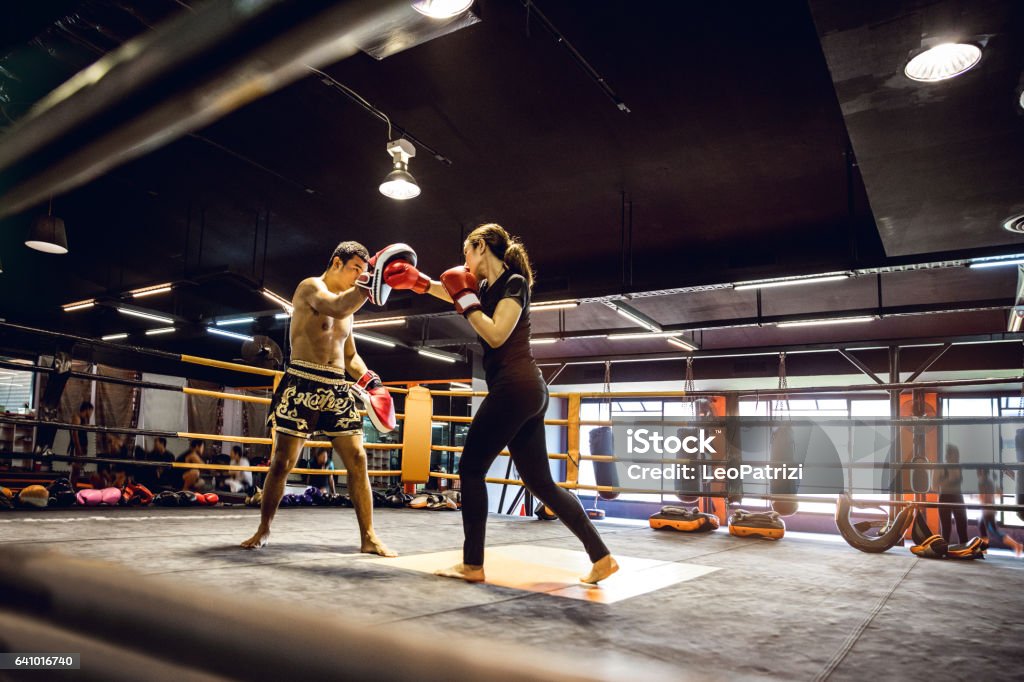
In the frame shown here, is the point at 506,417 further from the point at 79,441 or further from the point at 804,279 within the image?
the point at 79,441

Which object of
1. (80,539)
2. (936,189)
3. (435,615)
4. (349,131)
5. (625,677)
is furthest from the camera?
(349,131)

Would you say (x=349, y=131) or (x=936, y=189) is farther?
(x=349, y=131)

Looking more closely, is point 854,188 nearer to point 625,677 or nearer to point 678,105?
point 678,105

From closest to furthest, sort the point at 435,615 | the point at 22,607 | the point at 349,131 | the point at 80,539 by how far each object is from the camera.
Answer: the point at 22,607 < the point at 435,615 < the point at 80,539 < the point at 349,131

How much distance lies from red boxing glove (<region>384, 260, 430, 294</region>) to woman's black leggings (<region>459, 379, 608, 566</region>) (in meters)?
0.49

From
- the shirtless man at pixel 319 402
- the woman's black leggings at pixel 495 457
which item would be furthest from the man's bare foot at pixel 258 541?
the woman's black leggings at pixel 495 457

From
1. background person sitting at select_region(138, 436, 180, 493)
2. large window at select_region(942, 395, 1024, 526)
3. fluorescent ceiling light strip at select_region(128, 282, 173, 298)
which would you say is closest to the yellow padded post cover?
background person sitting at select_region(138, 436, 180, 493)

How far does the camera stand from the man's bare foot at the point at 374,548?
266 centimetres

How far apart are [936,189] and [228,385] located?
14.3 m

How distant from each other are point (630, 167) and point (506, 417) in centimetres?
491

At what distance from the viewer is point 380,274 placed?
2.40 meters

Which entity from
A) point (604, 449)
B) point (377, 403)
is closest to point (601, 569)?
point (377, 403)

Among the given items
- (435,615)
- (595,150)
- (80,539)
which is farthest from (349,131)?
(435,615)

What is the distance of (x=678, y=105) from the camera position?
5.40 meters
